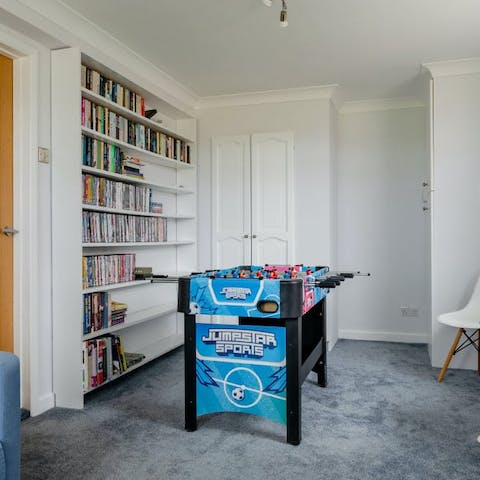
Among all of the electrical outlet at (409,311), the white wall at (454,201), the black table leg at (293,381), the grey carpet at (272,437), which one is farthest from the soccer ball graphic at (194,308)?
the electrical outlet at (409,311)

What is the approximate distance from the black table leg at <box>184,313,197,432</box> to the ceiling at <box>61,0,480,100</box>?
1.88m

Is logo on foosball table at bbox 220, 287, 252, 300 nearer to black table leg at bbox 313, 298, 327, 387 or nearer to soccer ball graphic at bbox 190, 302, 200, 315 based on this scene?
soccer ball graphic at bbox 190, 302, 200, 315

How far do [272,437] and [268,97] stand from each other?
3167 mm

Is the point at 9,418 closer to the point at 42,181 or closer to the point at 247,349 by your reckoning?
the point at 247,349

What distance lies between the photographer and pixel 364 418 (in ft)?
8.93

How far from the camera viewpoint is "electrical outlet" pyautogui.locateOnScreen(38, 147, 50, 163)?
2.82 meters

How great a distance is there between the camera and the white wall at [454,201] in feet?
12.2

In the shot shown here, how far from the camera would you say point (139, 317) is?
370cm

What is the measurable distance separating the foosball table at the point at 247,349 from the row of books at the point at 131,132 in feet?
4.68

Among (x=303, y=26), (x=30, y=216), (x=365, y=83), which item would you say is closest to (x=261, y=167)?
(x=365, y=83)

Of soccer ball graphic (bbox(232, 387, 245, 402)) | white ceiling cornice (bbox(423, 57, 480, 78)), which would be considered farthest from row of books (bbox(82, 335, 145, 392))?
white ceiling cornice (bbox(423, 57, 480, 78))

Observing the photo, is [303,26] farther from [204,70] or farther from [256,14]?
[204,70]

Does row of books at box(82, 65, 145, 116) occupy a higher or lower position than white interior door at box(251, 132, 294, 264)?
higher

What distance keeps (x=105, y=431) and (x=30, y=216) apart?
4.29ft
